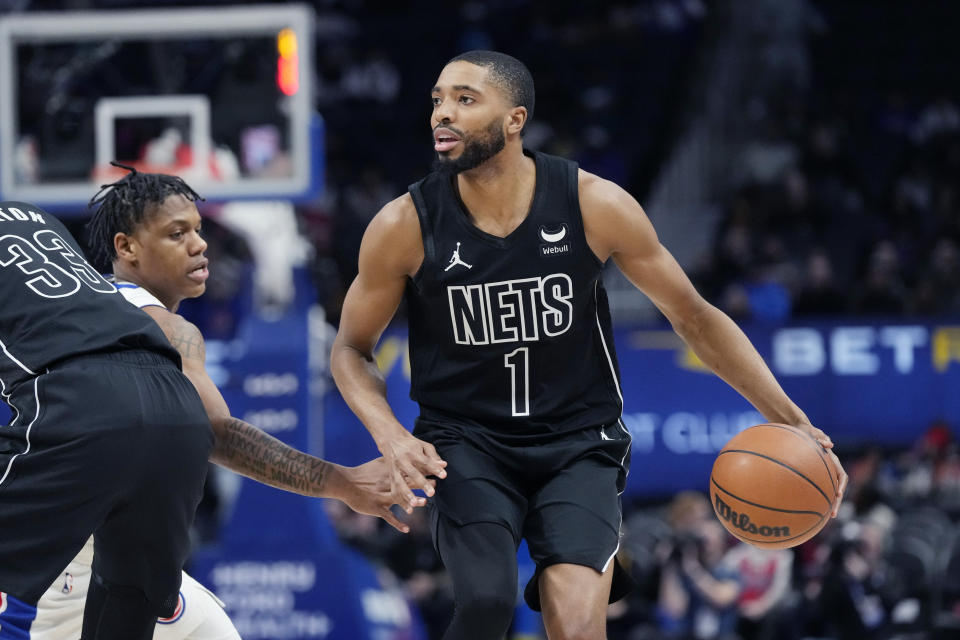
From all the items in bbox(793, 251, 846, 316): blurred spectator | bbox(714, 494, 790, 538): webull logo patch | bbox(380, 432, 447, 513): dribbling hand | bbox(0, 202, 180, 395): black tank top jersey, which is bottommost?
bbox(793, 251, 846, 316): blurred spectator

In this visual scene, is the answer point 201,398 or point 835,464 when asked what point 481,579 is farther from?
point 835,464

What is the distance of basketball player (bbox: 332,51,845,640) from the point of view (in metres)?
4.29

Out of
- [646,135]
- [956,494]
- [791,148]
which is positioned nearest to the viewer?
[956,494]

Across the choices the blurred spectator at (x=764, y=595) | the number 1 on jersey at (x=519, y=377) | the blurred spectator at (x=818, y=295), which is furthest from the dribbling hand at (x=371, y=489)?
the blurred spectator at (x=818, y=295)

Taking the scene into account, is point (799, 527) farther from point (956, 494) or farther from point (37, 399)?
point (956, 494)

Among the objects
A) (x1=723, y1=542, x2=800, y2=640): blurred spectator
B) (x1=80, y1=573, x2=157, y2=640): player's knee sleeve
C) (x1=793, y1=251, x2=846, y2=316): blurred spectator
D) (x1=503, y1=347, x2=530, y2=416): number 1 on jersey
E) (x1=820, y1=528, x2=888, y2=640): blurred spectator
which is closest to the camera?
(x1=80, y1=573, x2=157, y2=640): player's knee sleeve

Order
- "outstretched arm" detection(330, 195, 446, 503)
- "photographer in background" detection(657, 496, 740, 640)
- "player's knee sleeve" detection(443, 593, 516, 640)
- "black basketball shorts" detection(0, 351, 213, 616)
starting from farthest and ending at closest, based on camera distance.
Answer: "photographer in background" detection(657, 496, 740, 640), "outstretched arm" detection(330, 195, 446, 503), "player's knee sleeve" detection(443, 593, 516, 640), "black basketball shorts" detection(0, 351, 213, 616)

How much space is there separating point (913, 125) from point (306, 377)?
9.78 m

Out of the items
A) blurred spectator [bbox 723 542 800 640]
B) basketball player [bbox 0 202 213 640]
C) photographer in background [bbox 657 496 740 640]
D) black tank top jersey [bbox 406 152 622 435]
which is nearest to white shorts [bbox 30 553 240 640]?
basketball player [bbox 0 202 213 640]

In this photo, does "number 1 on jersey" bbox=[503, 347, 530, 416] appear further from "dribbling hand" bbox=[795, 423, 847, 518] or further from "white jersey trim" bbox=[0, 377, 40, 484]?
"white jersey trim" bbox=[0, 377, 40, 484]

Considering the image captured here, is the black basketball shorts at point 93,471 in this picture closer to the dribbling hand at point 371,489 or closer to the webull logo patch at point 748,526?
the dribbling hand at point 371,489

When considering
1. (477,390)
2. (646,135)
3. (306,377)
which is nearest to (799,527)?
(477,390)

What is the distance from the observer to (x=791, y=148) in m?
15.5

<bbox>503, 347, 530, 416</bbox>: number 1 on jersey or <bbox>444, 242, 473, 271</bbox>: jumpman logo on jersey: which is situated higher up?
<bbox>444, 242, 473, 271</bbox>: jumpman logo on jersey
